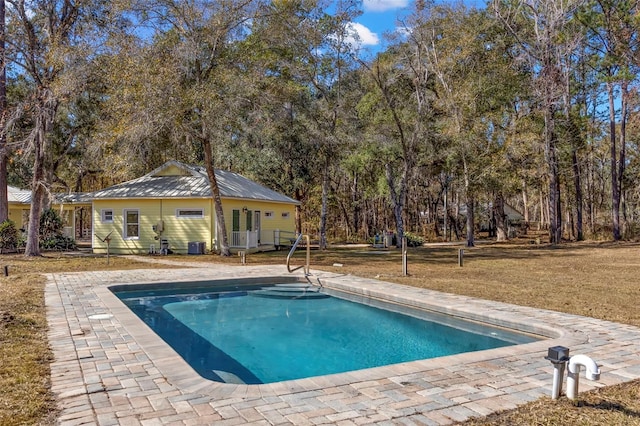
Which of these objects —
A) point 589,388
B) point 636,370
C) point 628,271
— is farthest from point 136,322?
point 628,271

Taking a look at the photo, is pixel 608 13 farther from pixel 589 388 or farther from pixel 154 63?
pixel 589 388

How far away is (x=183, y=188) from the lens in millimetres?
19922

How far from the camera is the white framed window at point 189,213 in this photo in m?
19.5

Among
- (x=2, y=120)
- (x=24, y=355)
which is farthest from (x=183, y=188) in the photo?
(x=24, y=355)

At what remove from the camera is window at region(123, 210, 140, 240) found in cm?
2012

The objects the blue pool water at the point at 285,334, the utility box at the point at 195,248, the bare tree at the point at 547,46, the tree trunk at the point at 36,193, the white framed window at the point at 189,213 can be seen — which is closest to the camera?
the blue pool water at the point at 285,334

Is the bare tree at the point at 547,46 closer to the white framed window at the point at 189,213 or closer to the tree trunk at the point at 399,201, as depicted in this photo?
the tree trunk at the point at 399,201

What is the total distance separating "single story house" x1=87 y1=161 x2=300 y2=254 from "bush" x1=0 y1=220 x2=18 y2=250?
2.80m

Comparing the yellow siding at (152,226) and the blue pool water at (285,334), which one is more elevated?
the yellow siding at (152,226)

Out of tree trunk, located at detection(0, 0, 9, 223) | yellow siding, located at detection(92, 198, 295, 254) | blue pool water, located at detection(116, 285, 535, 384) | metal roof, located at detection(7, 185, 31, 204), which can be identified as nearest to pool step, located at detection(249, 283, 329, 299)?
blue pool water, located at detection(116, 285, 535, 384)

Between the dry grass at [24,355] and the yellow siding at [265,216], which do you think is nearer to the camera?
the dry grass at [24,355]

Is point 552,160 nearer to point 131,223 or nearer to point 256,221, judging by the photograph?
point 256,221

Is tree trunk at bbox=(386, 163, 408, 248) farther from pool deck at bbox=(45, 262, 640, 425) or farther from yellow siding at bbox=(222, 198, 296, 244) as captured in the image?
pool deck at bbox=(45, 262, 640, 425)

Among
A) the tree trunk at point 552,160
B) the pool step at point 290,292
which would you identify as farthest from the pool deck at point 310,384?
the tree trunk at point 552,160
